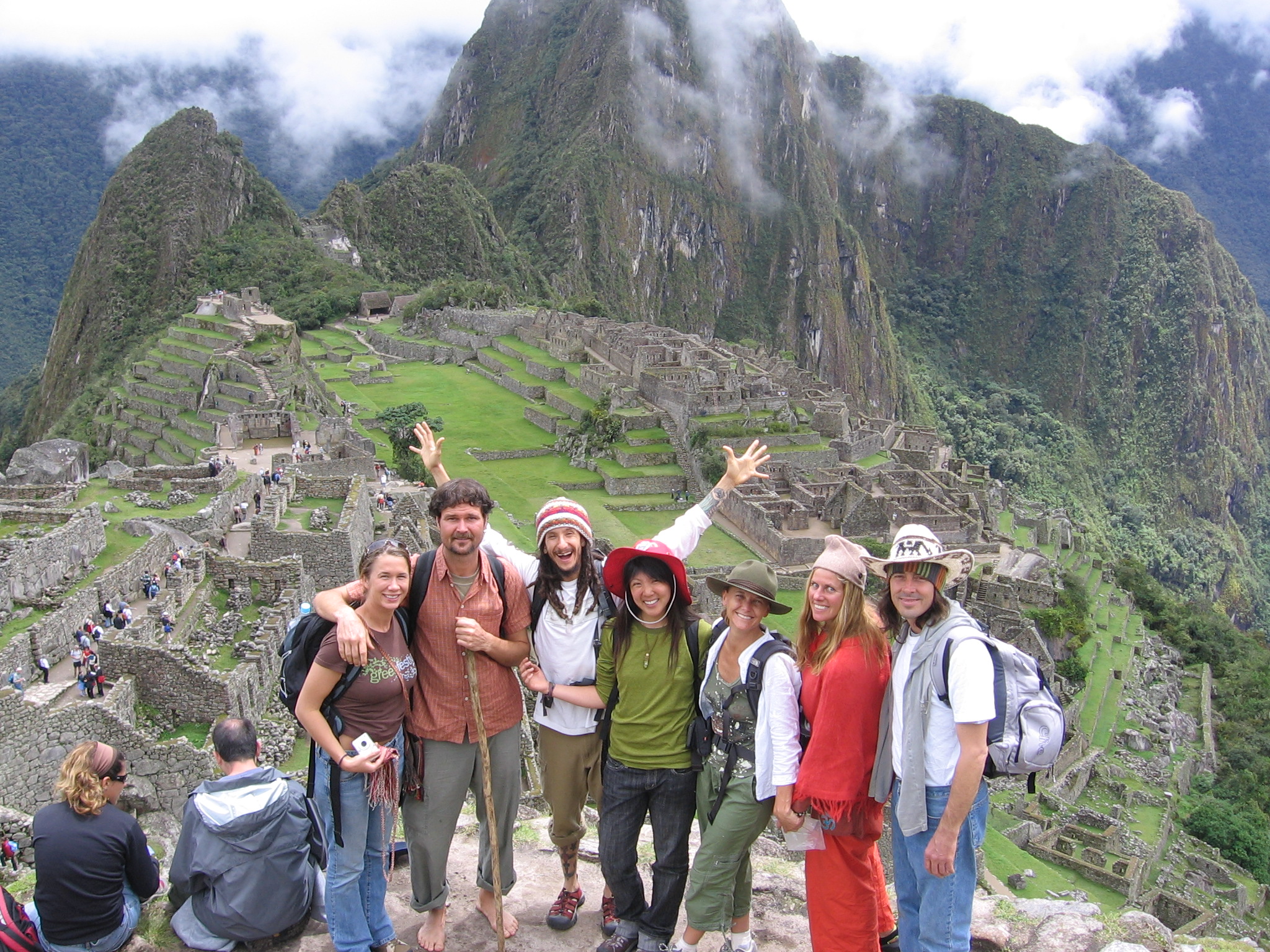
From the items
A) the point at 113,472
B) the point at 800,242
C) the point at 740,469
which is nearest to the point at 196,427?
the point at 113,472

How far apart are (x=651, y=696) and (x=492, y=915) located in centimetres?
160

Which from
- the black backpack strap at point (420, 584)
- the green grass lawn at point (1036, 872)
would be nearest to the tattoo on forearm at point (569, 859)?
the black backpack strap at point (420, 584)

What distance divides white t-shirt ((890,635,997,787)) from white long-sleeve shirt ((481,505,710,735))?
1285mm

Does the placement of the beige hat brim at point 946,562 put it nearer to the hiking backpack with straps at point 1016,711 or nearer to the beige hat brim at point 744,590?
the hiking backpack with straps at point 1016,711

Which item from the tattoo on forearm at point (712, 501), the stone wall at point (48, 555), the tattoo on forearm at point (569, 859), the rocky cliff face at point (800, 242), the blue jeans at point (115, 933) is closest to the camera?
the blue jeans at point (115, 933)

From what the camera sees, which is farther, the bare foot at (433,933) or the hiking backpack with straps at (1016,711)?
the bare foot at (433,933)

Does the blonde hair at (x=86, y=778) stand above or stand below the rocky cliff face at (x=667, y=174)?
below

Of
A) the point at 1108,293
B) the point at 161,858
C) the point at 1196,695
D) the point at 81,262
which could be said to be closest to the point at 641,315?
the point at 81,262

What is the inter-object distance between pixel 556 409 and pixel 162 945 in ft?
124

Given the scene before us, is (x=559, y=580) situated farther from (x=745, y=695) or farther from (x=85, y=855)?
(x=85, y=855)

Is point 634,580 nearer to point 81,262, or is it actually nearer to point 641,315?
point 81,262

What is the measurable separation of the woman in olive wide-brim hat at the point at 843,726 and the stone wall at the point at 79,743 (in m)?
6.79

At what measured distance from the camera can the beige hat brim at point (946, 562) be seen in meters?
4.91

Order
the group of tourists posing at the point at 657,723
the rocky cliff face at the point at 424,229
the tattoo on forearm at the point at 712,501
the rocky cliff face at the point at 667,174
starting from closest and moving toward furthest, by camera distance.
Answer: the group of tourists posing at the point at 657,723 < the tattoo on forearm at the point at 712,501 < the rocky cliff face at the point at 424,229 < the rocky cliff face at the point at 667,174
